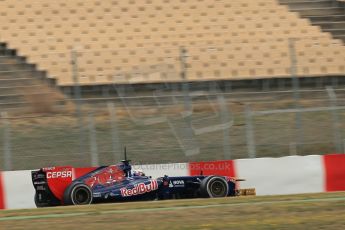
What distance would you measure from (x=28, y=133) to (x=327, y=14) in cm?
990

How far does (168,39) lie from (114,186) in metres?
7.55

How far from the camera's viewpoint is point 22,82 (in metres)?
16.2

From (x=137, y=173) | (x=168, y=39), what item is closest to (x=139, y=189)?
(x=137, y=173)

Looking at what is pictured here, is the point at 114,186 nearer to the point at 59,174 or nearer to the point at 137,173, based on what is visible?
the point at 137,173

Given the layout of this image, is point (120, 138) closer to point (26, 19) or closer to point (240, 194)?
point (240, 194)

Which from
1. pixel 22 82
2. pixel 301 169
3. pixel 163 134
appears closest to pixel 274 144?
pixel 301 169

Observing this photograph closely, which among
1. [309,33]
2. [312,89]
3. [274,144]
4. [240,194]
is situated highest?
[309,33]

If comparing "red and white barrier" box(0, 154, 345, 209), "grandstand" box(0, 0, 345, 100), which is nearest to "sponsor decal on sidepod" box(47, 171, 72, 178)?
"red and white barrier" box(0, 154, 345, 209)

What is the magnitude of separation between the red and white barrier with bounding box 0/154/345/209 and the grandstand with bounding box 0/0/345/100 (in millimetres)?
2248

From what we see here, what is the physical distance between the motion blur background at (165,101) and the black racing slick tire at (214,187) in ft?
6.21

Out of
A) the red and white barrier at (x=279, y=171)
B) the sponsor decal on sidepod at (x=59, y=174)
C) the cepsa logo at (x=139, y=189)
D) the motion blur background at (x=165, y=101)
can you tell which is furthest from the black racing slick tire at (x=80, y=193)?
the motion blur background at (x=165, y=101)

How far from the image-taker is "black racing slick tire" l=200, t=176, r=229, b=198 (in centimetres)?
1216

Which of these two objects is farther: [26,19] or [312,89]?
[26,19]

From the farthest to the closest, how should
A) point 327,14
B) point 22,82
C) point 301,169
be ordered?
point 327,14, point 22,82, point 301,169
